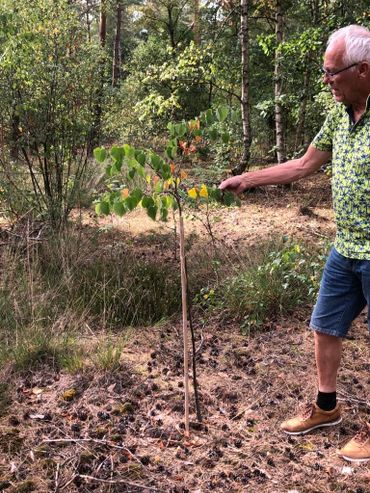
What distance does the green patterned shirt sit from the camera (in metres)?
2.02

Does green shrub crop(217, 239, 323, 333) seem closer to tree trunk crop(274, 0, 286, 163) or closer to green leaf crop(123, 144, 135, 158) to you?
green leaf crop(123, 144, 135, 158)

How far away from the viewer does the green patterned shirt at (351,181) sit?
202cm

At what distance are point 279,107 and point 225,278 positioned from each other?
4.62 m

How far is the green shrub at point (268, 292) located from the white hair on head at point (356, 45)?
2220 mm

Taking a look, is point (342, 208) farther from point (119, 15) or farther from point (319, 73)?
point (119, 15)

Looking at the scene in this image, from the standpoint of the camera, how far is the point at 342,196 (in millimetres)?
2148

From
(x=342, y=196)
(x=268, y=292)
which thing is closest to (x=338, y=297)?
(x=342, y=196)

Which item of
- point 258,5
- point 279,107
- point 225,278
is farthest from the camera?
point 258,5

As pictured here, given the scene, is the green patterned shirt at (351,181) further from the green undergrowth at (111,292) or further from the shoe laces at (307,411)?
the green undergrowth at (111,292)

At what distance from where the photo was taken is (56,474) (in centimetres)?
228

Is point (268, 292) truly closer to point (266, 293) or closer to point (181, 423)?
point (266, 293)

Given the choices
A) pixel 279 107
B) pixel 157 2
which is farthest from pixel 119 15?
pixel 279 107

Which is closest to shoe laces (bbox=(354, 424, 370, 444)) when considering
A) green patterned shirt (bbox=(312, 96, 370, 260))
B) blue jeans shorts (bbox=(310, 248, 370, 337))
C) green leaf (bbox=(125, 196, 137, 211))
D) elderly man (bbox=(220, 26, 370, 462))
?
elderly man (bbox=(220, 26, 370, 462))

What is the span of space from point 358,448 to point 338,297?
2.59ft
